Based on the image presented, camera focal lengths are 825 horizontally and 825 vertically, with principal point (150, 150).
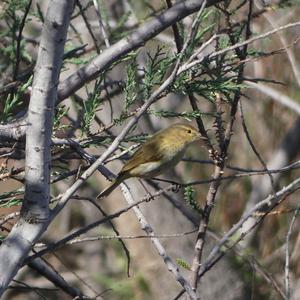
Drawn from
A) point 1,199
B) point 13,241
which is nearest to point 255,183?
point 1,199

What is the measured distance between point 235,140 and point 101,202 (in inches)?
104

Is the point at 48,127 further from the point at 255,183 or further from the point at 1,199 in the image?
the point at 255,183

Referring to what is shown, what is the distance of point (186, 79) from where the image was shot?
3609 mm

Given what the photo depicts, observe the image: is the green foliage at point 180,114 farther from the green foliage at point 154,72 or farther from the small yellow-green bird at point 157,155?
the small yellow-green bird at point 157,155

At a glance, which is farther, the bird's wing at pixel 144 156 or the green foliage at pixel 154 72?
the bird's wing at pixel 144 156

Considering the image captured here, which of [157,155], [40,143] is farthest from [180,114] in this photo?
[157,155]

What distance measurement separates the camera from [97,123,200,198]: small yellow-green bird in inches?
187

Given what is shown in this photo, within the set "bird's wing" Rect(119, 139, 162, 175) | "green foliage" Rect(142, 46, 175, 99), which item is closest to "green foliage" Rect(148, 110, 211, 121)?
"green foliage" Rect(142, 46, 175, 99)

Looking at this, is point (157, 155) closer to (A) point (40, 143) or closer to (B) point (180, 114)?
(B) point (180, 114)

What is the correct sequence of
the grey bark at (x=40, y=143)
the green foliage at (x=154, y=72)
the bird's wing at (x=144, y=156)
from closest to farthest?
the grey bark at (x=40, y=143) < the green foliage at (x=154, y=72) < the bird's wing at (x=144, y=156)

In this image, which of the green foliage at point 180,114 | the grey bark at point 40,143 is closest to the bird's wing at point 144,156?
the green foliage at point 180,114

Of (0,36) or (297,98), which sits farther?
(297,98)

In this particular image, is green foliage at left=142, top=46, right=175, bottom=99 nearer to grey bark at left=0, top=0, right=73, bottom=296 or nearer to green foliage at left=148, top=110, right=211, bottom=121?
green foliage at left=148, top=110, right=211, bottom=121

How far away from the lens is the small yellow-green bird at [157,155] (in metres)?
4.75
